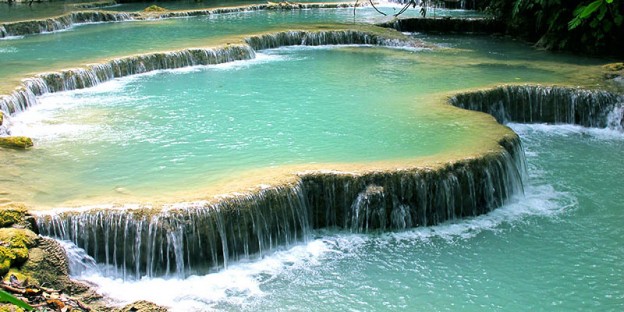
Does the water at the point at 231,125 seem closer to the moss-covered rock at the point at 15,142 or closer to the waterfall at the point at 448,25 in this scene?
the moss-covered rock at the point at 15,142

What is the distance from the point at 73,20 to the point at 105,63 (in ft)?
29.8

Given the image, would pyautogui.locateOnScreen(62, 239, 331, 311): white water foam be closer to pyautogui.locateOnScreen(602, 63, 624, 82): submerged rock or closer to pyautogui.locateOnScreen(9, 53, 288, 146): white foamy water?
pyautogui.locateOnScreen(9, 53, 288, 146): white foamy water

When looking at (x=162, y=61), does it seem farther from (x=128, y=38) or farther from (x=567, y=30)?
(x=567, y=30)

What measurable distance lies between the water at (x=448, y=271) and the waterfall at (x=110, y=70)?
6.09m

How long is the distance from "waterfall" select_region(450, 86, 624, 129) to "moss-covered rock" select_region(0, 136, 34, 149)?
24.6ft

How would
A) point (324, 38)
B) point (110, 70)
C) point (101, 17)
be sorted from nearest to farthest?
point (110, 70)
point (324, 38)
point (101, 17)

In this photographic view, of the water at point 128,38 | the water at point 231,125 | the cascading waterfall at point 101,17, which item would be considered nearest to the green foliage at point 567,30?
→ the water at point 231,125

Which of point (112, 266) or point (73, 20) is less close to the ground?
point (73, 20)

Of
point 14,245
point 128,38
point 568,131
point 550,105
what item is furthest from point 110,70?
point 568,131

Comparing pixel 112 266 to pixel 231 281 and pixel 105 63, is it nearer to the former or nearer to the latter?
pixel 231 281

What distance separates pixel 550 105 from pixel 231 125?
20.7ft

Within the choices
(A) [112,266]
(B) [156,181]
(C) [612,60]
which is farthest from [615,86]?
(A) [112,266]

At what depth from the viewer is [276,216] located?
788 cm

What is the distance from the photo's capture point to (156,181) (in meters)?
8.23
